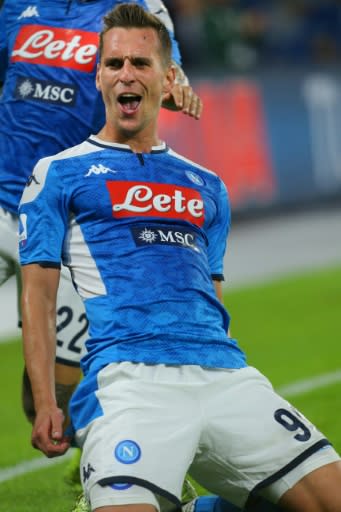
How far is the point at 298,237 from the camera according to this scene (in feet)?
54.3

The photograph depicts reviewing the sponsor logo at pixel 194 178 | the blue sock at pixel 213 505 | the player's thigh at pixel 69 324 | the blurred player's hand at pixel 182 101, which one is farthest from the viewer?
the player's thigh at pixel 69 324

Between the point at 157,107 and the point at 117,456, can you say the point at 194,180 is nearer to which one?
the point at 157,107

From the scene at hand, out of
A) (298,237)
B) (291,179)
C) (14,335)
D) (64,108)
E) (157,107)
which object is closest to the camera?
(157,107)

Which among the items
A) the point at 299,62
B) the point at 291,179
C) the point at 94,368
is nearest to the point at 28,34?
the point at 94,368

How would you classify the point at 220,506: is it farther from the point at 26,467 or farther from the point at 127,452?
the point at 26,467

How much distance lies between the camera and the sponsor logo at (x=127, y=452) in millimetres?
3689

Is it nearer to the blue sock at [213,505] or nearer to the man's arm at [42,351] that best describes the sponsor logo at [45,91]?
the man's arm at [42,351]

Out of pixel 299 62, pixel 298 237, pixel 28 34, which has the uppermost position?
pixel 28 34

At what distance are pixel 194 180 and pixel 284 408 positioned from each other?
0.86m

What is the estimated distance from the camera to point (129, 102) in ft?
13.8

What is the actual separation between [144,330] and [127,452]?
43 cm

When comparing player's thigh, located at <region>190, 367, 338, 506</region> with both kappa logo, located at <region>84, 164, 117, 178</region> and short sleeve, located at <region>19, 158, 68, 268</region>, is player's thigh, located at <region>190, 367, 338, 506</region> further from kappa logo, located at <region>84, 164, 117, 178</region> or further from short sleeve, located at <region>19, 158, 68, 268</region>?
kappa logo, located at <region>84, 164, 117, 178</region>

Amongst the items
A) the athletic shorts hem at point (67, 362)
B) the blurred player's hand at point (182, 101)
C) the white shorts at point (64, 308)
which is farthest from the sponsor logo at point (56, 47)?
the athletic shorts hem at point (67, 362)

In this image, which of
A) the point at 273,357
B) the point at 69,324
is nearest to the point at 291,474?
the point at 69,324
